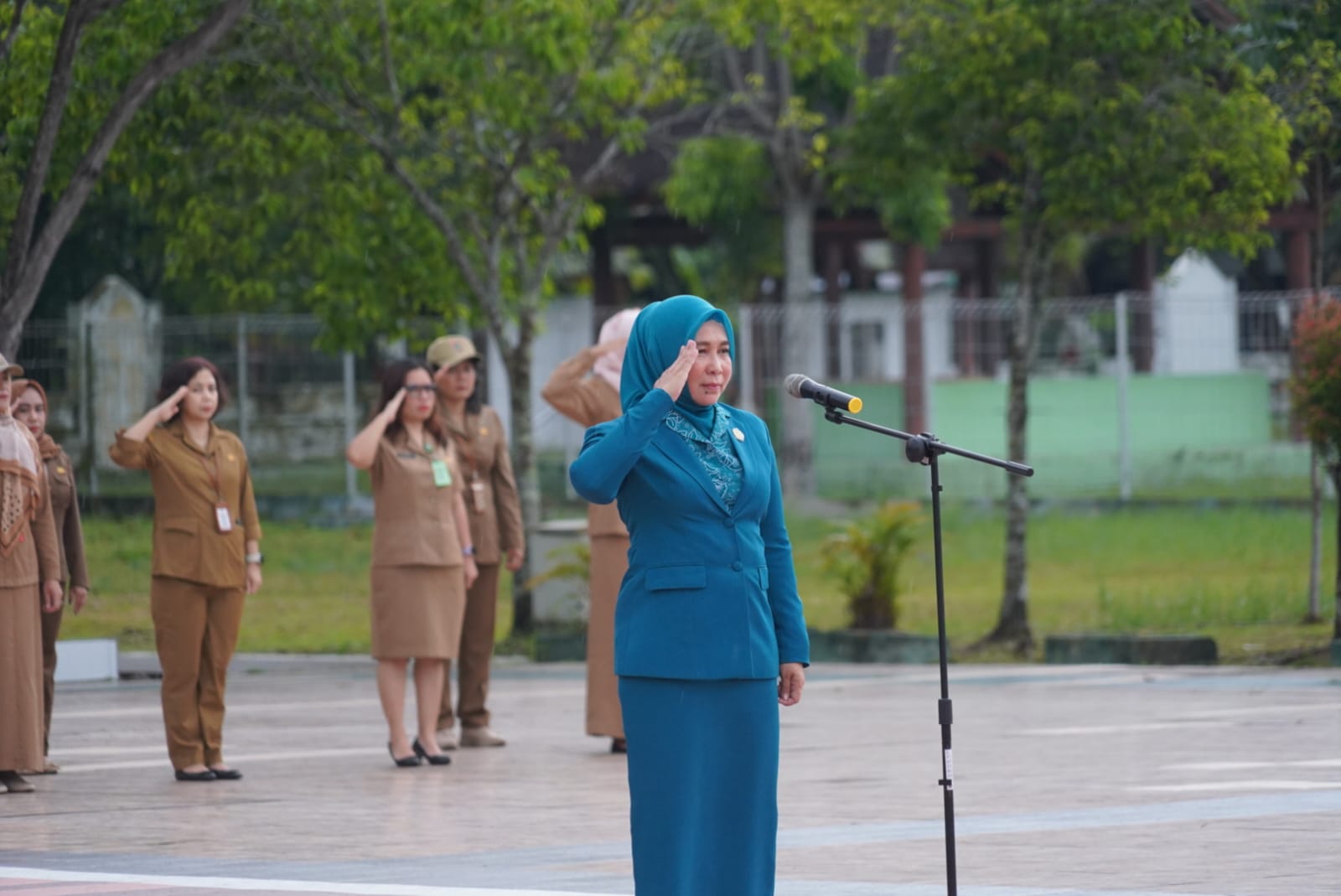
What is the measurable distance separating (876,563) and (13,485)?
944 cm

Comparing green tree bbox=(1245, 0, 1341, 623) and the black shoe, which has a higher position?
green tree bbox=(1245, 0, 1341, 623)

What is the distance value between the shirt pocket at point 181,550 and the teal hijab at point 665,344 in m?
5.83

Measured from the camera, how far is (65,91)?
50.6 ft

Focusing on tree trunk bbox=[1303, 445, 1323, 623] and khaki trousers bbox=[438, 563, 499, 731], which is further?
tree trunk bbox=[1303, 445, 1323, 623]

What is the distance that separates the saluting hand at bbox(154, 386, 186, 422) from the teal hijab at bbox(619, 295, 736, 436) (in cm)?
580

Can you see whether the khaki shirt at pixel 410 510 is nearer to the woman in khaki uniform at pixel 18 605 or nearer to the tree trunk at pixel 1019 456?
the woman in khaki uniform at pixel 18 605

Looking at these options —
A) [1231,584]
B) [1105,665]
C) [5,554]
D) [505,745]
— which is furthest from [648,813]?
[1231,584]

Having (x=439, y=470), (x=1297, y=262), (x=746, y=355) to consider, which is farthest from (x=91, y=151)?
(x=1297, y=262)

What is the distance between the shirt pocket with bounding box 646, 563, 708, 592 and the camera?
6.26 metres

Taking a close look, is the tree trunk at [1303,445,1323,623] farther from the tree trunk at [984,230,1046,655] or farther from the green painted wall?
the green painted wall

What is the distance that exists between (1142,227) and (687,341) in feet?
40.2

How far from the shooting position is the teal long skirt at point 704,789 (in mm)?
6164

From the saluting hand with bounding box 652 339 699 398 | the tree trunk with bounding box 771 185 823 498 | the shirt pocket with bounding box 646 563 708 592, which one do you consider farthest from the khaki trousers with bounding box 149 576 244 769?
the tree trunk with bounding box 771 185 823 498

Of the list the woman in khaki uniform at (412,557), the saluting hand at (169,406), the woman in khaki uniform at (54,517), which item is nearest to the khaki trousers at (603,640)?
the woman in khaki uniform at (412,557)
